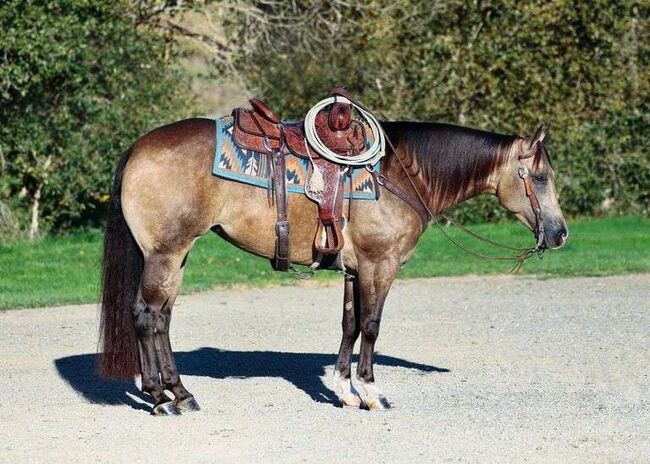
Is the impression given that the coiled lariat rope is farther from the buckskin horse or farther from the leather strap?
the leather strap

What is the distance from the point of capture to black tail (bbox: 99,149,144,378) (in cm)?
743

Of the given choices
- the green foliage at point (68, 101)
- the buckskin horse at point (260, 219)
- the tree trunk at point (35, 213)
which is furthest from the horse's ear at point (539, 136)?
the tree trunk at point (35, 213)

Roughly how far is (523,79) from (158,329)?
41.8 feet

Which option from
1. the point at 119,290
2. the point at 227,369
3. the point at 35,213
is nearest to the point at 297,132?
the point at 119,290

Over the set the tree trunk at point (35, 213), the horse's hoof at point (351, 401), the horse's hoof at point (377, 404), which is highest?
the horse's hoof at point (377, 404)

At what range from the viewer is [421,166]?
761cm

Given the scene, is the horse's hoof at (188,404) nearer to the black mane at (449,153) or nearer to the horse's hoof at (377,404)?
the horse's hoof at (377,404)

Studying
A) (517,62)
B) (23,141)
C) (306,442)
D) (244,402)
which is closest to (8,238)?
(23,141)

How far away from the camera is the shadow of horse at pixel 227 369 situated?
787cm

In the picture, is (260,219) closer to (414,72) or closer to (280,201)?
(280,201)

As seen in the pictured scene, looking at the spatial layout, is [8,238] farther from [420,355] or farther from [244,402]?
[244,402]

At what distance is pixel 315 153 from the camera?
737 cm

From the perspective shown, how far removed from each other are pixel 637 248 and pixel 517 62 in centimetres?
416

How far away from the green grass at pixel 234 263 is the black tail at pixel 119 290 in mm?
4385
